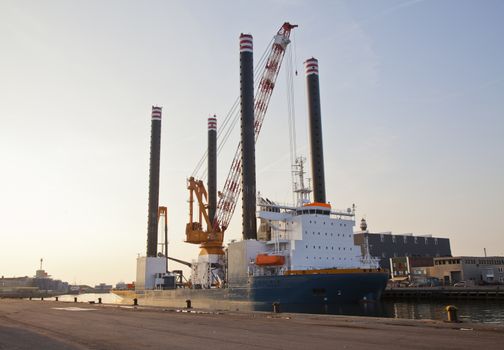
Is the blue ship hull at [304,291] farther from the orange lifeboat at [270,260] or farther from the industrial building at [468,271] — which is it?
the industrial building at [468,271]

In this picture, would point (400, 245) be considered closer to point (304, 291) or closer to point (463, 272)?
point (463, 272)

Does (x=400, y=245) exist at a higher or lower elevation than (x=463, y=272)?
higher

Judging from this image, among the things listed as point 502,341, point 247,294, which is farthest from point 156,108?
point 502,341

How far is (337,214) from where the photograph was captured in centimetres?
4988

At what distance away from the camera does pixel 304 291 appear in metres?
40.1

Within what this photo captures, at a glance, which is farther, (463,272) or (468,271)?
(468,271)

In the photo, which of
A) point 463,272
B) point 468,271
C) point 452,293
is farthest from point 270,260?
point 468,271

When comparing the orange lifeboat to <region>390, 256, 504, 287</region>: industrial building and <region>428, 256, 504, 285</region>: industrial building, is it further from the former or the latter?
<region>428, 256, 504, 285</region>: industrial building

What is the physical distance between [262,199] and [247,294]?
10537 millimetres

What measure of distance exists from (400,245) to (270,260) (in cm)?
8780

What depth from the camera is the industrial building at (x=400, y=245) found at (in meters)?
115

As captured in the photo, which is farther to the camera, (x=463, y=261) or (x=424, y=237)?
(x=424, y=237)

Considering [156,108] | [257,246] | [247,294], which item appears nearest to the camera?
[247,294]

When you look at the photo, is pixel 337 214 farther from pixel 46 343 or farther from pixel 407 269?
pixel 407 269
